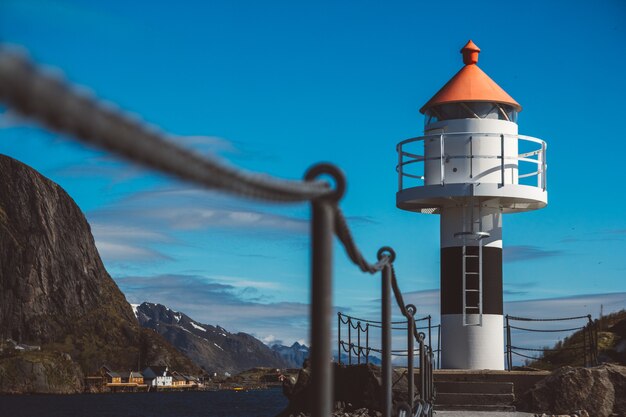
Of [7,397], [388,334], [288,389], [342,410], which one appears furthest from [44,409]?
[388,334]

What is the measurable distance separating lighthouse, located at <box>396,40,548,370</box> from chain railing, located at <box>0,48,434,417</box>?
1453cm

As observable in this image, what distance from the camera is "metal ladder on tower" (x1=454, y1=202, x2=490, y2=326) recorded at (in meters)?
17.3

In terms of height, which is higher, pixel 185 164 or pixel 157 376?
pixel 185 164

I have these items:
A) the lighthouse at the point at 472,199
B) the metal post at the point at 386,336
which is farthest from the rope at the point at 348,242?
the lighthouse at the point at 472,199

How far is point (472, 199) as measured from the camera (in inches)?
693

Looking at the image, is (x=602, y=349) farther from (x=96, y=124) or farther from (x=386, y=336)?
(x=96, y=124)

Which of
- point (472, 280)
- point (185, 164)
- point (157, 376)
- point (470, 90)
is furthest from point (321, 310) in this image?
point (157, 376)

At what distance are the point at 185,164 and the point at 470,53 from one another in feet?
62.1

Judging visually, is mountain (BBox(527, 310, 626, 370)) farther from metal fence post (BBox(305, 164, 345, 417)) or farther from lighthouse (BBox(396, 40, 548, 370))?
metal fence post (BBox(305, 164, 345, 417))

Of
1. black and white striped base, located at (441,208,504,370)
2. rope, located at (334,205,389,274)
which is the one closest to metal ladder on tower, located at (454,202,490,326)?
black and white striped base, located at (441,208,504,370)

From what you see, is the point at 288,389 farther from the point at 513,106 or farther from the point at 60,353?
the point at 60,353

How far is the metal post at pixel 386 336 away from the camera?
176 inches

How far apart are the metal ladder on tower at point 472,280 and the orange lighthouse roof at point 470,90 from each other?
8.56ft

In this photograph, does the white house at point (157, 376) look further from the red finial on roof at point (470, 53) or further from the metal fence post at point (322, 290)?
the metal fence post at point (322, 290)
